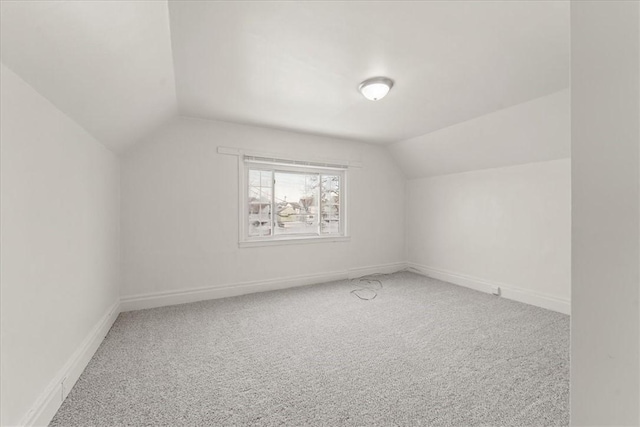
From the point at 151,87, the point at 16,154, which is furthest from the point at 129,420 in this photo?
the point at 151,87

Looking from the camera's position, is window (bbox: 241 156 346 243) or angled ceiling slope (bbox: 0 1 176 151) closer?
angled ceiling slope (bbox: 0 1 176 151)

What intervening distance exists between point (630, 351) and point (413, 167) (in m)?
4.63

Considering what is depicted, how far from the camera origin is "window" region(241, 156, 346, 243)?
3.84 meters

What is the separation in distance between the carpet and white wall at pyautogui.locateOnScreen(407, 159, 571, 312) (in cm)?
48

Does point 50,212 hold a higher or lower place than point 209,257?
higher

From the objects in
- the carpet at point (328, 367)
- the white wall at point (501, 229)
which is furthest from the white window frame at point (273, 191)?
the white wall at point (501, 229)

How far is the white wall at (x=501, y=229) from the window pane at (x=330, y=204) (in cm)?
142

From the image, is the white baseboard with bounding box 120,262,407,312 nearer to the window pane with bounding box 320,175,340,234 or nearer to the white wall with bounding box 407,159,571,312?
the window pane with bounding box 320,175,340,234

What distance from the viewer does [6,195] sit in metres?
1.23

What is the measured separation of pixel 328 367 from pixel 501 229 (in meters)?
2.97

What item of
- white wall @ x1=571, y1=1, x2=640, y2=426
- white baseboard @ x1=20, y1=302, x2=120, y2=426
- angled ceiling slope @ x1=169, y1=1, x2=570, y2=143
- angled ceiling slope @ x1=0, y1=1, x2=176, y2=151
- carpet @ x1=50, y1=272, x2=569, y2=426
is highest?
angled ceiling slope @ x1=169, y1=1, x2=570, y2=143

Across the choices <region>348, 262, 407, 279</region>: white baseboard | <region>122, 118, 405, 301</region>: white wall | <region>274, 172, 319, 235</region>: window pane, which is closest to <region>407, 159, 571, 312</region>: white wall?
<region>348, 262, 407, 279</region>: white baseboard

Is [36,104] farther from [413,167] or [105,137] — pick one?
[413,167]

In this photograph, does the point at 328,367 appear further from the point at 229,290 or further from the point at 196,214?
the point at 196,214
